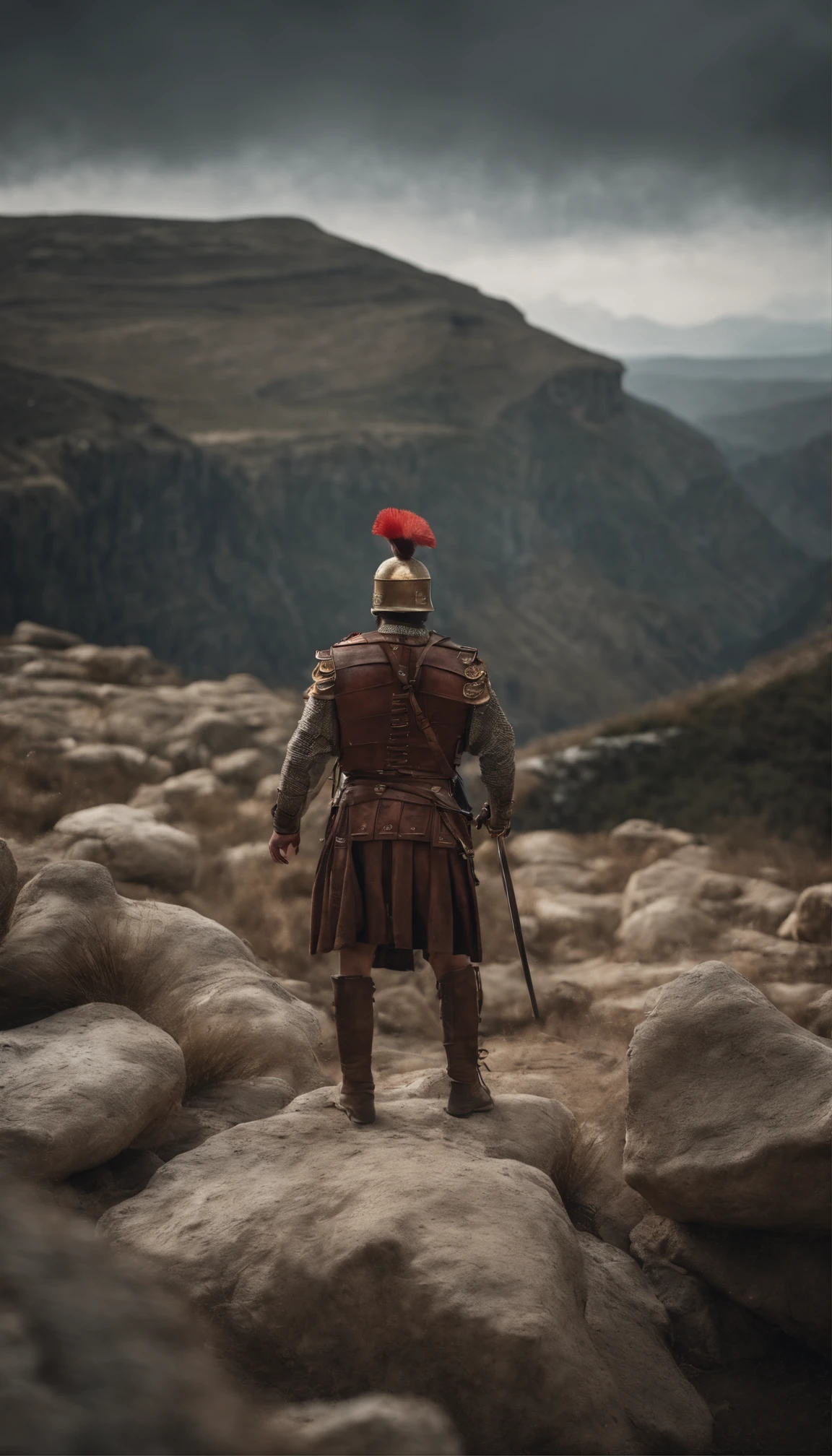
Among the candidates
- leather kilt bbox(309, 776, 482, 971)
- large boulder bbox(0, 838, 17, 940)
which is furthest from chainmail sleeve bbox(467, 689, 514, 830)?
large boulder bbox(0, 838, 17, 940)

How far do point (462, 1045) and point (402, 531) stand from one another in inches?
76.9

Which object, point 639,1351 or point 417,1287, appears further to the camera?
point 639,1351

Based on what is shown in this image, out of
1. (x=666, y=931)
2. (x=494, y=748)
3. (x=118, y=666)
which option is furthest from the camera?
(x=118, y=666)

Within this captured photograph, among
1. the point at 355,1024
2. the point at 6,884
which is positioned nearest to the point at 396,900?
the point at 355,1024

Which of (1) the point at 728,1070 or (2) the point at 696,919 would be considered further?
(2) the point at 696,919

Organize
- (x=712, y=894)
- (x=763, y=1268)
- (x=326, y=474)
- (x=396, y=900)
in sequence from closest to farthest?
(x=763, y=1268) < (x=396, y=900) < (x=712, y=894) < (x=326, y=474)

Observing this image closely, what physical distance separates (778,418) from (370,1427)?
172 meters

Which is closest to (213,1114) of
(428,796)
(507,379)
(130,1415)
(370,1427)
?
(428,796)

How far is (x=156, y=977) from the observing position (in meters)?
5.06

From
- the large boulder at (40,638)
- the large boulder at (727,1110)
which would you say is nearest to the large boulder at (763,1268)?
the large boulder at (727,1110)

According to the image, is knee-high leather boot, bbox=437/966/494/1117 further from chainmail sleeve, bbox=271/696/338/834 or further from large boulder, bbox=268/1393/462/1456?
large boulder, bbox=268/1393/462/1456

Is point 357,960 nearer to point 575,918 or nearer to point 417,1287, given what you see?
point 417,1287

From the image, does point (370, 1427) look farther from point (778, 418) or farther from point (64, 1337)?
point (778, 418)

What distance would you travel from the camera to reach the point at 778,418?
159 m
